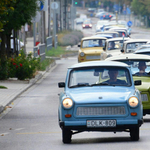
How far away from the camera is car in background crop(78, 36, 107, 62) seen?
94.1 feet

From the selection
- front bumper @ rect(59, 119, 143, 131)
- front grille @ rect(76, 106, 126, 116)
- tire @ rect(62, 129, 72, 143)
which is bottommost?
tire @ rect(62, 129, 72, 143)

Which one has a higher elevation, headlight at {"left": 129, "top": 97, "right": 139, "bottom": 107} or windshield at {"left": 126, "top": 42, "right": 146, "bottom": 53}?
windshield at {"left": 126, "top": 42, "right": 146, "bottom": 53}

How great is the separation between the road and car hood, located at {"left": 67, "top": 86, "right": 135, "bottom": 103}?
0.77 metres

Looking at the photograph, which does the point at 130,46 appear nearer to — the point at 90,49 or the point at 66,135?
the point at 90,49

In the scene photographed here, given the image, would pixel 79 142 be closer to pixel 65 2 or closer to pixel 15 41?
pixel 15 41

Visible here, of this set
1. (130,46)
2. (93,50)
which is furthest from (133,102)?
(93,50)

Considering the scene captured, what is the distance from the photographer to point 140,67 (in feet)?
43.6

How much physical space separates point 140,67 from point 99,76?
3.67 m

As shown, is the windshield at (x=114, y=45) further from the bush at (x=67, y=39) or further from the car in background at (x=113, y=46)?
the bush at (x=67, y=39)

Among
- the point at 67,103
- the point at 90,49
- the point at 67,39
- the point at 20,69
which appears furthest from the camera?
the point at 67,39

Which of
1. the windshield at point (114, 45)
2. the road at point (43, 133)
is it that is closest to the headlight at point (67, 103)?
the road at point (43, 133)

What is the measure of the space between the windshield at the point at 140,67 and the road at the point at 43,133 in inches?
42.5

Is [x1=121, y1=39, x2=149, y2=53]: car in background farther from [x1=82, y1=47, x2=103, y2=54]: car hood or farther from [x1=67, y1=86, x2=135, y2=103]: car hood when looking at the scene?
[x1=67, y1=86, x2=135, y2=103]: car hood

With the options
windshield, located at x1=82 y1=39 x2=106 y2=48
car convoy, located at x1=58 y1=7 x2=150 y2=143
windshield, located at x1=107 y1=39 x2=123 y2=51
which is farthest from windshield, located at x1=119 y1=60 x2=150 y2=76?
windshield, located at x1=82 y1=39 x2=106 y2=48
